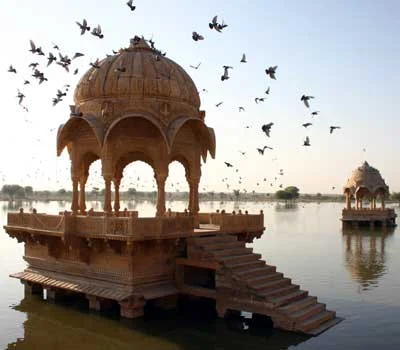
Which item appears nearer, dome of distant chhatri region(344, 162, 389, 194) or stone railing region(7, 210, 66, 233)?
stone railing region(7, 210, 66, 233)

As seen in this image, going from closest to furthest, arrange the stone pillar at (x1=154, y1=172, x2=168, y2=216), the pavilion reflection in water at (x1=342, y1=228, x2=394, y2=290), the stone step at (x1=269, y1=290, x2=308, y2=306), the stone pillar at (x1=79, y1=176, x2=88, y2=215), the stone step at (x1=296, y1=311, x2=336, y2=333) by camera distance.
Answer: the stone step at (x1=296, y1=311, x2=336, y2=333)
the stone step at (x1=269, y1=290, x2=308, y2=306)
the stone pillar at (x1=154, y1=172, x2=168, y2=216)
the stone pillar at (x1=79, y1=176, x2=88, y2=215)
the pavilion reflection in water at (x1=342, y1=228, x2=394, y2=290)

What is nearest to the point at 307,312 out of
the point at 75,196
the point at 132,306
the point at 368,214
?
the point at 132,306

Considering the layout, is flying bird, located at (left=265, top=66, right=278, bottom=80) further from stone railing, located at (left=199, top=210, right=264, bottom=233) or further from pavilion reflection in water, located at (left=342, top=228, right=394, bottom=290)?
pavilion reflection in water, located at (left=342, top=228, right=394, bottom=290)

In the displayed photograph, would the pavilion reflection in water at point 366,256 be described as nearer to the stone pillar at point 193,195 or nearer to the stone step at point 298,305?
the stone step at point 298,305

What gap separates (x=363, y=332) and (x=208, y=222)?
7.05 metres

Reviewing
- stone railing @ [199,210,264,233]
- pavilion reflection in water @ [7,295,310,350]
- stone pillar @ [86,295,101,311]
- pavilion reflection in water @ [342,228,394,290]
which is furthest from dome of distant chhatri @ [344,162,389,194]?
stone pillar @ [86,295,101,311]

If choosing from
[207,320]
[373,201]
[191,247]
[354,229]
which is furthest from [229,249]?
[373,201]

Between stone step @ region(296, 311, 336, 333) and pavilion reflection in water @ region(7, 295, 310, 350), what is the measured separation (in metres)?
0.23

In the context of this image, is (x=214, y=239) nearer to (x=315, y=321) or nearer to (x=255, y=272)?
(x=255, y=272)

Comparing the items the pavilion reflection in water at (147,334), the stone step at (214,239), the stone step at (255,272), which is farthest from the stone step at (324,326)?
the stone step at (214,239)

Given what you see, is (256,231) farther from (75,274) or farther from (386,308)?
(75,274)

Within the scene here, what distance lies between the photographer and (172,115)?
648 inches

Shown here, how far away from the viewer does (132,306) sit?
45.1 ft

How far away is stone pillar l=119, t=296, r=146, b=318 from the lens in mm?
13719
